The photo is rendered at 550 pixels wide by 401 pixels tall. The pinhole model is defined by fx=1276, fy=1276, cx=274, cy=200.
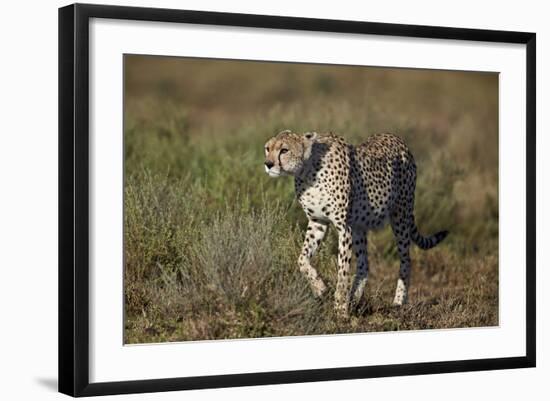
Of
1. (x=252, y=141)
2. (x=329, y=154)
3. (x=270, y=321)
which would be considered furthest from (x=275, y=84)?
(x=270, y=321)

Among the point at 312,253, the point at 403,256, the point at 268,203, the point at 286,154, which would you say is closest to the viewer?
the point at 286,154

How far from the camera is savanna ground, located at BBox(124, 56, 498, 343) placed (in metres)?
7.74

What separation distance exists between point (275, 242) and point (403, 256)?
1.19m

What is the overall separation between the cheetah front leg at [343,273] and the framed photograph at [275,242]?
12 mm

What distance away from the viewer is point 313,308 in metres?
7.92

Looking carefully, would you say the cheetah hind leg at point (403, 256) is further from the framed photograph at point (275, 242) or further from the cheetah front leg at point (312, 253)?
the cheetah front leg at point (312, 253)

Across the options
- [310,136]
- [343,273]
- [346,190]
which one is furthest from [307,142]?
[343,273]

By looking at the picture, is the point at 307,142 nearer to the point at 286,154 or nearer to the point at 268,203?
the point at 286,154

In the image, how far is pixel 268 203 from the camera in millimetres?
8359

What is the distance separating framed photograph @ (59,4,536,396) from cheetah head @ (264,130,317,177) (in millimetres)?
12

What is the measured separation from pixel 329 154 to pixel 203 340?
5.74ft

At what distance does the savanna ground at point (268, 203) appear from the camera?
25.4ft

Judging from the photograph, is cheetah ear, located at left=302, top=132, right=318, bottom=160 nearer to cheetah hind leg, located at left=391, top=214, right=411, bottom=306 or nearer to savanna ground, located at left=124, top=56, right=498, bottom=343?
savanna ground, located at left=124, top=56, right=498, bottom=343

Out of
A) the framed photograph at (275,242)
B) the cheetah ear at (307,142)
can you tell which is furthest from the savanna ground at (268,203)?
the cheetah ear at (307,142)
